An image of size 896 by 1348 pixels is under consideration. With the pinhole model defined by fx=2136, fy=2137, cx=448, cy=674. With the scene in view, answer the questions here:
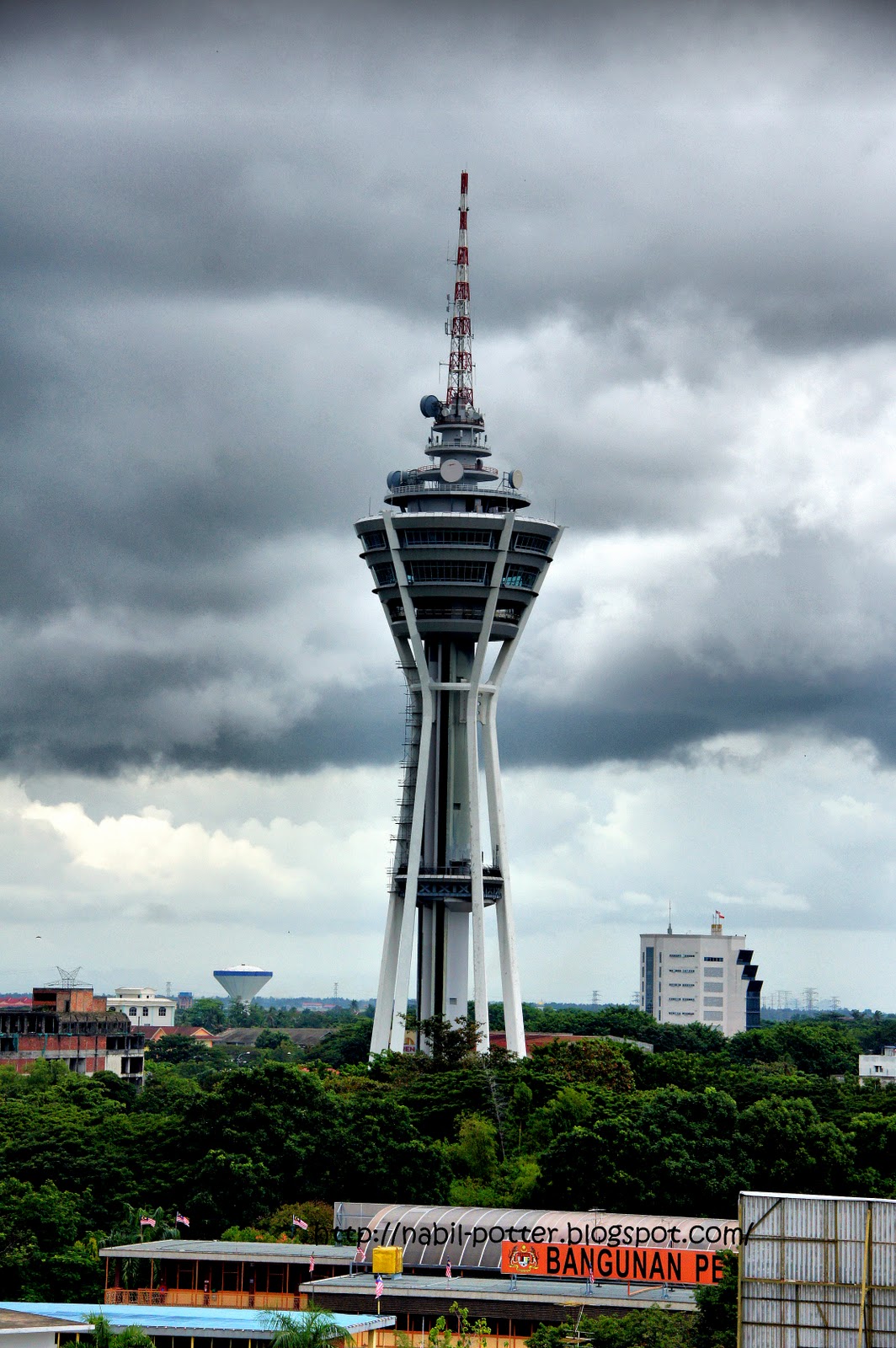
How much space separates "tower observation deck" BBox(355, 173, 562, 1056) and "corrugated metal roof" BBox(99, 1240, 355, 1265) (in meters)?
72.2

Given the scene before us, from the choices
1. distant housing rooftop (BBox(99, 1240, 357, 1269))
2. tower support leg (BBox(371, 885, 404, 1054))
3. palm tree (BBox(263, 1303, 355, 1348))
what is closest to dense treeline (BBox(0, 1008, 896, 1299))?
distant housing rooftop (BBox(99, 1240, 357, 1269))

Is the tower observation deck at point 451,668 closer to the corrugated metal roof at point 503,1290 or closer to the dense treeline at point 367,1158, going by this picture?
the dense treeline at point 367,1158

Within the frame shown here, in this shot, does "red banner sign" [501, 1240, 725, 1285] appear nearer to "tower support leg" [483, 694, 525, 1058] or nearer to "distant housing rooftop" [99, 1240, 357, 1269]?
"distant housing rooftop" [99, 1240, 357, 1269]

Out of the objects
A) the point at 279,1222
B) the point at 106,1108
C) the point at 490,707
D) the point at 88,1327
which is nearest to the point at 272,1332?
the point at 88,1327

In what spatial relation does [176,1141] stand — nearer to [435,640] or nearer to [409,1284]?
[409,1284]

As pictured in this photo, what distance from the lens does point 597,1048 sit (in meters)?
164

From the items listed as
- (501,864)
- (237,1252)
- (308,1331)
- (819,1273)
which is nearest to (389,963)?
(501,864)

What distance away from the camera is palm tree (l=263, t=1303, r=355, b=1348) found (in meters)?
77.1

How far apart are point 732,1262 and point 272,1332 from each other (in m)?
18.4

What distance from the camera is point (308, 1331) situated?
77500mm

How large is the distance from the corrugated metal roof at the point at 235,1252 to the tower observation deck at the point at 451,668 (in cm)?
7222

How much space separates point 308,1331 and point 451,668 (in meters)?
111

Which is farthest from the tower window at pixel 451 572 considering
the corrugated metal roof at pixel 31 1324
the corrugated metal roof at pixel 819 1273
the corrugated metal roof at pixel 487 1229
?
the corrugated metal roof at pixel 819 1273

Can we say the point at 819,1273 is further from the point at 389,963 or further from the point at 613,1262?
the point at 389,963
